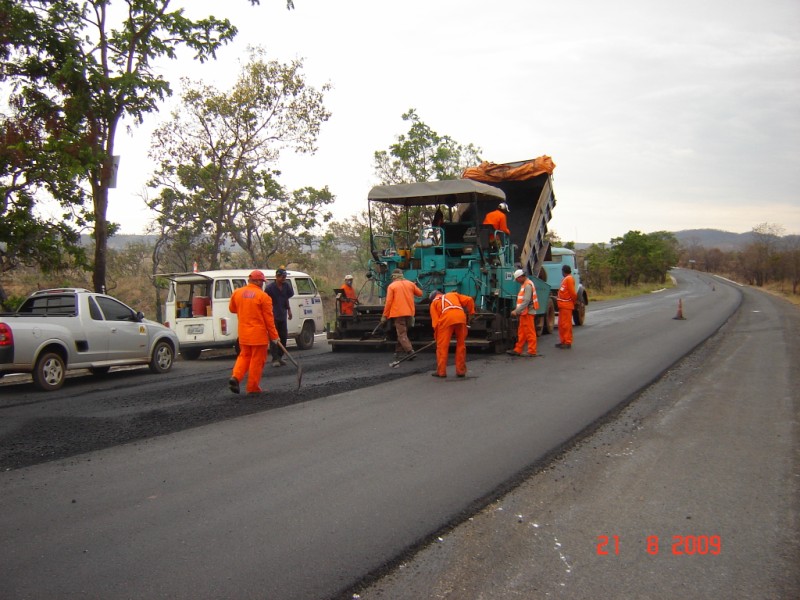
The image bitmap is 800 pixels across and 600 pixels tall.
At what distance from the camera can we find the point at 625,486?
5.03m

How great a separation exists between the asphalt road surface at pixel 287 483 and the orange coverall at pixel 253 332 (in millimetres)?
499

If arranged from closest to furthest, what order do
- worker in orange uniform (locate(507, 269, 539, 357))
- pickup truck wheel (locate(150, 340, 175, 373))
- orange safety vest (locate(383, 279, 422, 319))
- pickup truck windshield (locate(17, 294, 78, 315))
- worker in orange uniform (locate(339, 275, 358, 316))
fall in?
1. pickup truck windshield (locate(17, 294, 78, 315))
2. pickup truck wheel (locate(150, 340, 175, 373))
3. orange safety vest (locate(383, 279, 422, 319))
4. worker in orange uniform (locate(507, 269, 539, 357))
5. worker in orange uniform (locate(339, 275, 358, 316))

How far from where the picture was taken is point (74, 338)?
10.1 metres

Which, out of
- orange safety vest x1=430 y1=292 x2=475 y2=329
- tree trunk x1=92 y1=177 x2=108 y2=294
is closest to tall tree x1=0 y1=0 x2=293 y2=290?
tree trunk x1=92 y1=177 x2=108 y2=294

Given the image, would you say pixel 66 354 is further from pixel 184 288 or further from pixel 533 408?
pixel 533 408

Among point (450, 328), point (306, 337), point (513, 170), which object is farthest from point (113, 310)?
point (513, 170)

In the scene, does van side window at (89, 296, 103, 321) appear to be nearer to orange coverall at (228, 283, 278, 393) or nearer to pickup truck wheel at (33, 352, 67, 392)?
pickup truck wheel at (33, 352, 67, 392)

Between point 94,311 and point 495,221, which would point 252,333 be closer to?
point 94,311

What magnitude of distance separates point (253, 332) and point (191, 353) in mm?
6075

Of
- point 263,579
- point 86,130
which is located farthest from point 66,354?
point 263,579

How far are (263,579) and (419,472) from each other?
80.4 inches

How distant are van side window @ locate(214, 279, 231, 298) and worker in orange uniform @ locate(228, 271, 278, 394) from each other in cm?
464

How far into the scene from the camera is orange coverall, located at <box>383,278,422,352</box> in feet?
39.1

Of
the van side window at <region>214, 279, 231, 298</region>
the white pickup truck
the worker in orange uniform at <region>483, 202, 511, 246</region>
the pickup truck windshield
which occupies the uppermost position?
the worker in orange uniform at <region>483, 202, 511, 246</region>
